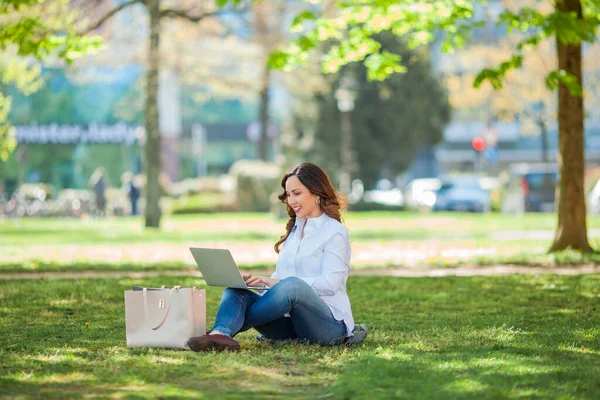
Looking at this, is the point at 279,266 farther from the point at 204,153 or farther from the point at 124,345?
the point at 204,153

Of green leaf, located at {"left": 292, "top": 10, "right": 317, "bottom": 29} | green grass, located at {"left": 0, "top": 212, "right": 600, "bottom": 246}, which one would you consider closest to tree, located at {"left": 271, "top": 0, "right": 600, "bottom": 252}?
green leaf, located at {"left": 292, "top": 10, "right": 317, "bottom": 29}

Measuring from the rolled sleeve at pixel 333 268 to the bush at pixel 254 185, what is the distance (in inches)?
1321

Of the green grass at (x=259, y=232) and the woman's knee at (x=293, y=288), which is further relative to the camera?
the green grass at (x=259, y=232)

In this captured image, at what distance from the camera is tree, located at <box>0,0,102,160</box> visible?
17.7 meters

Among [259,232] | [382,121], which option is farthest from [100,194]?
[259,232]

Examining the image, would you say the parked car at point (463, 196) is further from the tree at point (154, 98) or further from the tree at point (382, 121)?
the tree at point (154, 98)

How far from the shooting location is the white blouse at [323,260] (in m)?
7.44

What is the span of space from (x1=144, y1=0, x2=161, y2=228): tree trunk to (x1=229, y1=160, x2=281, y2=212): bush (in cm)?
1293

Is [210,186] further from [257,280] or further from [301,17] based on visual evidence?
[257,280]

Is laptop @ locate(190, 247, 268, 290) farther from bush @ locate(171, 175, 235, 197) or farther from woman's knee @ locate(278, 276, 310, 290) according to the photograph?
bush @ locate(171, 175, 235, 197)

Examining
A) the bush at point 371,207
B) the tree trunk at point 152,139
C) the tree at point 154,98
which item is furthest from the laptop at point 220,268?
the bush at point 371,207

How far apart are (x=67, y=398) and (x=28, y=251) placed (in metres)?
14.3

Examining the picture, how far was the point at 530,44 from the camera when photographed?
1598 cm

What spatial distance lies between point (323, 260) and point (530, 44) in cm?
938
